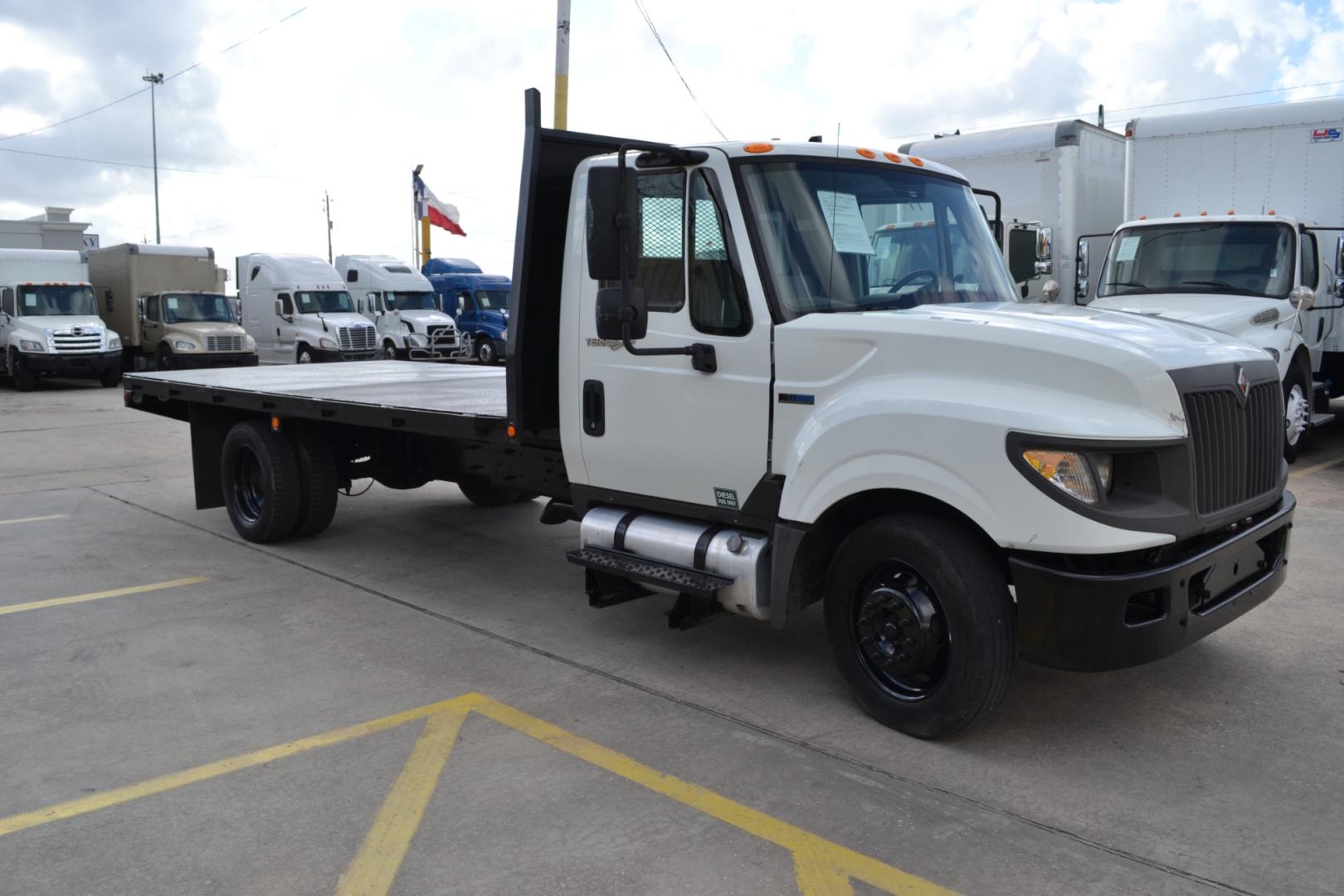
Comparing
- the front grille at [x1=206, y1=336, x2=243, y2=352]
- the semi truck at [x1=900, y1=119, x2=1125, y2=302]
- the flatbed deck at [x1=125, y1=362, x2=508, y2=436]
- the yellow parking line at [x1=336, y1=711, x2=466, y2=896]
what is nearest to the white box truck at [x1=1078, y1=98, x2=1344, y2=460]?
the semi truck at [x1=900, y1=119, x2=1125, y2=302]

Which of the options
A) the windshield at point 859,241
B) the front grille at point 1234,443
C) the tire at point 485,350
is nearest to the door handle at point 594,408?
the windshield at point 859,241

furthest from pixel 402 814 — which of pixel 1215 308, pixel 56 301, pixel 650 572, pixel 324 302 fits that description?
pixel 324 302

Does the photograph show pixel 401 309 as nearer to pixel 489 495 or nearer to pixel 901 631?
pixel 489 495

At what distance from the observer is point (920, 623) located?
13.7 feet

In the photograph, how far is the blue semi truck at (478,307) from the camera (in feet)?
100

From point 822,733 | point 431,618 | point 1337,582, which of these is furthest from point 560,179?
point 1337,582

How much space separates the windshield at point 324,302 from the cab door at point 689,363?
79.5 ft

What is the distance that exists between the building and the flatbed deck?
40076 millimetres

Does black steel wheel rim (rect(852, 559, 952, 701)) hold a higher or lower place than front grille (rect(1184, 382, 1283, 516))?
lower

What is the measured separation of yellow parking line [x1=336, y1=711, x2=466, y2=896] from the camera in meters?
3.40

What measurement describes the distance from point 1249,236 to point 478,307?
76.5ft

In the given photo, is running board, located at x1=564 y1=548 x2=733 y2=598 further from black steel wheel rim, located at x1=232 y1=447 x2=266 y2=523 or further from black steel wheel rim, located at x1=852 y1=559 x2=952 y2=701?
black steel wheel rim, located at x1=232 y1=447 x2=266 y2=523

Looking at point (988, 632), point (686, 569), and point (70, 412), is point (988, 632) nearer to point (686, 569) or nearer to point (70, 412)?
point (686, 569)

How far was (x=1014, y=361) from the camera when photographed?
3.96 meters
